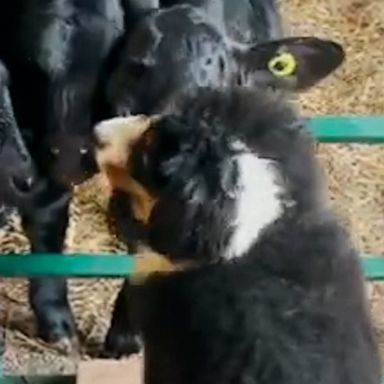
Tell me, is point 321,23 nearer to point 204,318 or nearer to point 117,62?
point 117,62

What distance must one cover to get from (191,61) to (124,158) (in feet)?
0.84

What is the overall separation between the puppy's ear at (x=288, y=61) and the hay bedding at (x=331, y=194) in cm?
40

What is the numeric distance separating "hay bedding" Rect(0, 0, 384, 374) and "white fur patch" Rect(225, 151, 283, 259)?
0.72 meters

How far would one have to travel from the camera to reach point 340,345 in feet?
4.05

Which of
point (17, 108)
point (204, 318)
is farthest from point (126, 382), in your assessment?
point (204, 318)

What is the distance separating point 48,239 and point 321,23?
1120mm

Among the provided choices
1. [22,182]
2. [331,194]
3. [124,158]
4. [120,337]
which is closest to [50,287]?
[120,337]

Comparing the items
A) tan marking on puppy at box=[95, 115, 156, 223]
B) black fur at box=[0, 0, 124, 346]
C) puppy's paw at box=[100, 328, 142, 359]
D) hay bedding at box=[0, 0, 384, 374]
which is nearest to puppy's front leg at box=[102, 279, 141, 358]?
puppy's paw at box=[100, 328, 142, 359]

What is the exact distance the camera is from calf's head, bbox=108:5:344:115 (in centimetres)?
148

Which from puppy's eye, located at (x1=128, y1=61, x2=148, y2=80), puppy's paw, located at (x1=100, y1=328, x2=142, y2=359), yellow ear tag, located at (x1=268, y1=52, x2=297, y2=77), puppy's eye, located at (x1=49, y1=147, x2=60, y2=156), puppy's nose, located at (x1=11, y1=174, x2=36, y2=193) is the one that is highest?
yellow ear tag, located at (x1=268, y1=52, x2=297, y2=77)

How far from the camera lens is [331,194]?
2430mm

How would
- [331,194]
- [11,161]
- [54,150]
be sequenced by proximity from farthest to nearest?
[331,194] → [54,150] → [11,161]

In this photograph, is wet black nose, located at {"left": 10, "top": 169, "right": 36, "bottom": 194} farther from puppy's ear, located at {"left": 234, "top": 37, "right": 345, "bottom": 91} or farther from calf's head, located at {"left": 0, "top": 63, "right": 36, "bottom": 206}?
puppy's ear, located at {"left": 234, "top": 37, "right": 345, "bottom": 91}

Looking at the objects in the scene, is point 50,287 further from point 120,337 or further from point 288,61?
point 288,61
